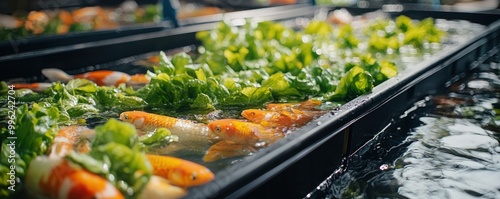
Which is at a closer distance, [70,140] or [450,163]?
[70,140]

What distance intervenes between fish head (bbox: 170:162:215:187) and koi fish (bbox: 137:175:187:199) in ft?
0.17

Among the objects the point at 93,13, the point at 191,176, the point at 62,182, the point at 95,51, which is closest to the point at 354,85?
the point at 191,176

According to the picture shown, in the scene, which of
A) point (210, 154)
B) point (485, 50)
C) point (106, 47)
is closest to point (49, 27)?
point (106, 47)

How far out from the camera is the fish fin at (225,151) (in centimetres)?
223

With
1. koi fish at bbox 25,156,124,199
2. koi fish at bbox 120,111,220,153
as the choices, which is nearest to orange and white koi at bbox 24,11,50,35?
koi fish at bbox 120,111,220,153

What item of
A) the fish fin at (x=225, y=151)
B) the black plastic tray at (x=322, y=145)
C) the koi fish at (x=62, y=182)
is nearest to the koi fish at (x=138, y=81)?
the fish fin at (x=225, y=151)

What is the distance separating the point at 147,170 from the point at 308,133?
780 millimetres

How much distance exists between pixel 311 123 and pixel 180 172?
0.73 meters

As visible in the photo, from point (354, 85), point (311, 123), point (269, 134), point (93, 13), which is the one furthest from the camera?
point (93, 13)

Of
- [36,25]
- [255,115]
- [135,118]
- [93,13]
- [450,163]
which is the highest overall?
[93,13]

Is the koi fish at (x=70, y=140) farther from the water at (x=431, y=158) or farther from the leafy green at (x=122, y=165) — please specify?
the water at (x=431, y=158)

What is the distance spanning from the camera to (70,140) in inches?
87.0

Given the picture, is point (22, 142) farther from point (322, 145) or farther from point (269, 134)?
point (322, 145)

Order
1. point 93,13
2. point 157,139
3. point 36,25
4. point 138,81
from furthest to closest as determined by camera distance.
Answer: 1. point 93,13
2. point 36,25
3. point 138,81
4. point 157,139
